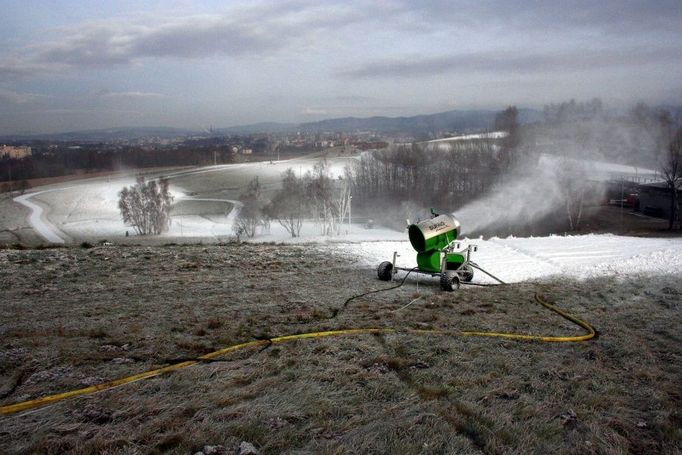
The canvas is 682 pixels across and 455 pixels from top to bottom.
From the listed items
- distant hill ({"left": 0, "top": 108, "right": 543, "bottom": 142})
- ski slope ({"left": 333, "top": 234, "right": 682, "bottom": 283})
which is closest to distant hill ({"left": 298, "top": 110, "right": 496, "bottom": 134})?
distant hill ({"left": 0, "top": 108, "right": 543, "bottom": 142})

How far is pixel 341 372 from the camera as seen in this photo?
17.7 feet

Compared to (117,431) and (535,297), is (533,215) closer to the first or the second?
(535,297)

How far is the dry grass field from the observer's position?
156 inches

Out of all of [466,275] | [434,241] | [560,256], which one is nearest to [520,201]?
[560,256]

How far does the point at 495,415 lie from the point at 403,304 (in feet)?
15.6

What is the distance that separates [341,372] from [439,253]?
603 cm

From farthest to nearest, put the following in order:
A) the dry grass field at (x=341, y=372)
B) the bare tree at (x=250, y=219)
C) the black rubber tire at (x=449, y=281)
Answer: the bare tree at (x=250, y=219) → the black rubber tire at (x=449, y=281) → the dry grass field at (x=341, y=372)

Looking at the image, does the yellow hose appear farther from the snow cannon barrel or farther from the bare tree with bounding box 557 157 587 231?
the bare tree with bounding box 557 157 587 231

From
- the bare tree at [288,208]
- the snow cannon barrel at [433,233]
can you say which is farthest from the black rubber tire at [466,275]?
the bare tree at [288,208]

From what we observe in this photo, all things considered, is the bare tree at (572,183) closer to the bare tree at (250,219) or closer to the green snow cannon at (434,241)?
the bare tree at (250,219)

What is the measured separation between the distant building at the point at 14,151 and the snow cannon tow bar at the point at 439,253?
8548 centimetres

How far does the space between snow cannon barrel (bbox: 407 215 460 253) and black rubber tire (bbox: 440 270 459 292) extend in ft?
2.35

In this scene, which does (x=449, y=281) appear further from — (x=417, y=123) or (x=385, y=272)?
(x=417, y=123)

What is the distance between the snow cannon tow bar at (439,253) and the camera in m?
10.4
